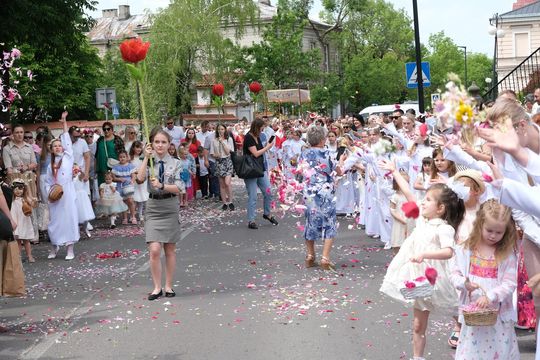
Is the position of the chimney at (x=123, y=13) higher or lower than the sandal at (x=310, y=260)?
higher

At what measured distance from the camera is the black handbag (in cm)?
1669

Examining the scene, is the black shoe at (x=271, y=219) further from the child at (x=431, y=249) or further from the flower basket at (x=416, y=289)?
the flower basket at (x=416, y=289)

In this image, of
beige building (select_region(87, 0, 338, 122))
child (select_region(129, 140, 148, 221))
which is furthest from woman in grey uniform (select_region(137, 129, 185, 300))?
beige building (select_region(87, 0, 338, 122))

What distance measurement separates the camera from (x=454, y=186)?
6715 mm

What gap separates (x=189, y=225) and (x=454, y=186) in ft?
37.6

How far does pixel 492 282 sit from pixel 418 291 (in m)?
0.61

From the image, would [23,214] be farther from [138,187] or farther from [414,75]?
[414,75]

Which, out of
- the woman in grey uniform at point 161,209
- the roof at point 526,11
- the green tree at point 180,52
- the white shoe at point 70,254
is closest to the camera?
the woman in grey uniform at point 161,209

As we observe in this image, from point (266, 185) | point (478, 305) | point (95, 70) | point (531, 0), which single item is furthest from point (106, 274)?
point (531, 0)

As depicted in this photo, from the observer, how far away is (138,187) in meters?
18.6

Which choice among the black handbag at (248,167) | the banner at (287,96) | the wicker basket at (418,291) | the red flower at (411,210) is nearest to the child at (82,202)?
the black handbag at (248,167)

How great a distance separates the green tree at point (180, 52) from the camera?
48.1m

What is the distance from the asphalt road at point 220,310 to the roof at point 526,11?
5991 centimetres

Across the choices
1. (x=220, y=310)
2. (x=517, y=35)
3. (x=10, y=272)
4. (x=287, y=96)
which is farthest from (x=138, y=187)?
(x=517, y=35)
